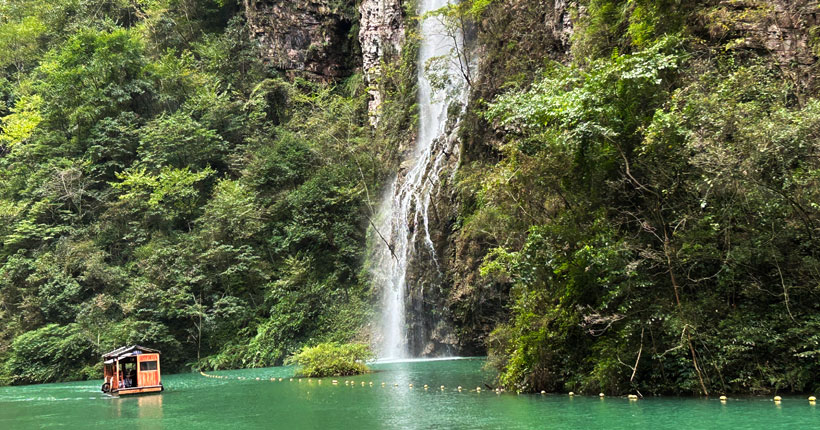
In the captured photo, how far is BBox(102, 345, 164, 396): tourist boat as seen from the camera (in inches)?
538

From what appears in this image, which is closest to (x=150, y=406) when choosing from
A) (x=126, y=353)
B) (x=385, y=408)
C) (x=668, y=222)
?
(x=126, y=353)

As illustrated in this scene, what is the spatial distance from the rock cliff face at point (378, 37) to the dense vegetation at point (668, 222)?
1737 centimetres

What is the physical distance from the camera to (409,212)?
20562 millimetres

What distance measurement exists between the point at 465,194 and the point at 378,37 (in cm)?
1284

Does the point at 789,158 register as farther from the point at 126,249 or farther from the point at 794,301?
the point at 126,249

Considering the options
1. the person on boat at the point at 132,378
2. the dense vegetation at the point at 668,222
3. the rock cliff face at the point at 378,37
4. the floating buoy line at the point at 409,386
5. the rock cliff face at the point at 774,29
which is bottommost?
the floating buoy line at the point at 409,386

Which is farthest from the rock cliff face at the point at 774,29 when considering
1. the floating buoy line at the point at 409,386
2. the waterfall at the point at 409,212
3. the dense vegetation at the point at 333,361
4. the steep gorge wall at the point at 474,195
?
the dense vegetation at the point at 333,361

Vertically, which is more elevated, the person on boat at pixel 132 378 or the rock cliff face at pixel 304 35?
the rock cliff face at pixel 304 35

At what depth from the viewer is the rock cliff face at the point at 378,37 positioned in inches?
1075

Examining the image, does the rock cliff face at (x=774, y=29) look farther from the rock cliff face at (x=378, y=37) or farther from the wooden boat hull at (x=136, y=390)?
the rock cliff face at (x=378, y=37)

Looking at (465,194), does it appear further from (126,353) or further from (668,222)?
(126,353)

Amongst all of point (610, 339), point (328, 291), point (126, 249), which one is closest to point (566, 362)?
point (610, 339)

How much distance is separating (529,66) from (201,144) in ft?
52.1

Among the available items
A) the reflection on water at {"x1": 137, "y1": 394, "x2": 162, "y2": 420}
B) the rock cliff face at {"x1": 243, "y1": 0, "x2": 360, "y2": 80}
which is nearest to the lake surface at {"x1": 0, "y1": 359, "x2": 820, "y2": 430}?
the reflection on water at {"x1": 137, "y1": 394, "x2": 162, "y2": 420}
